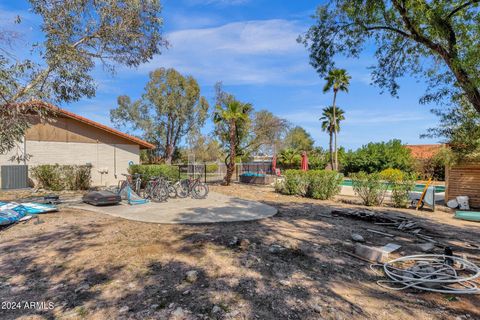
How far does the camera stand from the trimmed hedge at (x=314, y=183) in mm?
11369

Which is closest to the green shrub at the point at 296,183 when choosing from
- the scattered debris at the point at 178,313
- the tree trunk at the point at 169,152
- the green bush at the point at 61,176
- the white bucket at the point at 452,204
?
the white bucket at the point at 452,204

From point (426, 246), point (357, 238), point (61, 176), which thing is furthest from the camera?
point (61, 176)

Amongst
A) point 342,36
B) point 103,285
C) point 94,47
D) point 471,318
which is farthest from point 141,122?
point 471,318

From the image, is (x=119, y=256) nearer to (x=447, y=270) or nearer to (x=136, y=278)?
(x=136, y=278)

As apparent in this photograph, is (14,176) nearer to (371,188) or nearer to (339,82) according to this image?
(371,188)

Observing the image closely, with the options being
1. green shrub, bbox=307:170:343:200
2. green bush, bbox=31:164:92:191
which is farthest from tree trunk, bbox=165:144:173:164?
green shrub, bbox=307:170:343:200

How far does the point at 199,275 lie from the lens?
3594mm

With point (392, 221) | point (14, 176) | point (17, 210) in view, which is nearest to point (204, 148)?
point (14, 176)

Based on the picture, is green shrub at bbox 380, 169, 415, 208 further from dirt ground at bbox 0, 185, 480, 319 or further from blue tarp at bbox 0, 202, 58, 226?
blue tarp at bbox 0, 202, 58, 226

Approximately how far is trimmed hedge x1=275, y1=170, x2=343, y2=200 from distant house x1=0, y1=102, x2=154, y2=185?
881cm

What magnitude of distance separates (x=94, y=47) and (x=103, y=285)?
795cm

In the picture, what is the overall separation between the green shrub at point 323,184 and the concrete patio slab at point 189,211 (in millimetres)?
3477

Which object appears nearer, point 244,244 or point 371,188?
point 244,244

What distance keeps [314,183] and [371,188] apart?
2224 millimetres
